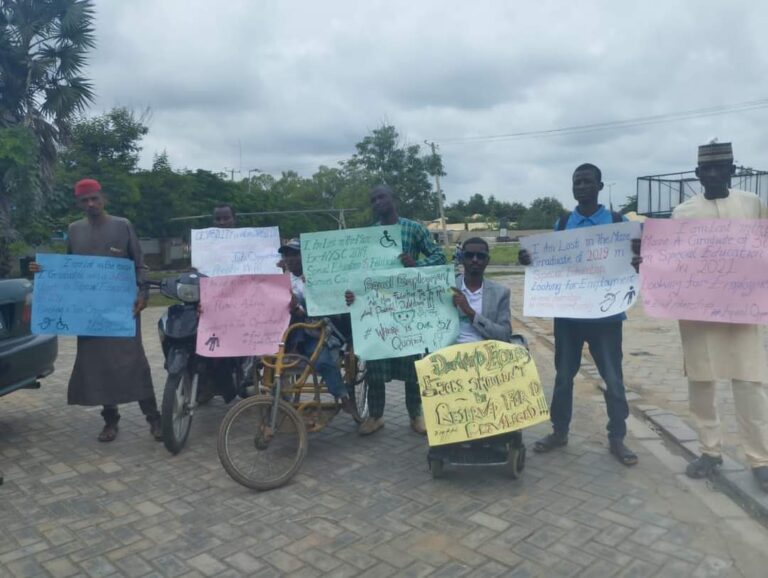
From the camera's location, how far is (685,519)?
3582mm

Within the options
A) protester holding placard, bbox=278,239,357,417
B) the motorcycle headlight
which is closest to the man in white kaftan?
protester holding placard, bbox=278,239,357,417

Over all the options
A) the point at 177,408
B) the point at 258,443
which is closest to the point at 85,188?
the point at 177,408

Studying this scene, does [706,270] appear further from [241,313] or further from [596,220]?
[241,313]

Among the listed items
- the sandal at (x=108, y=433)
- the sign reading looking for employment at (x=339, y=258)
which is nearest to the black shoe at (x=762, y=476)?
the sign reading looking for employment at (x=339, y=258)

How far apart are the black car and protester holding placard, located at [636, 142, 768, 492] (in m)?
4.64

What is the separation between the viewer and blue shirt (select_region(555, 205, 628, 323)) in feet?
14.2

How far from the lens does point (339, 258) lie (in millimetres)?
4652

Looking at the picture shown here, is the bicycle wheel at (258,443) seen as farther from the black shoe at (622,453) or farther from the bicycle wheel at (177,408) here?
the black shoe at (622,453)

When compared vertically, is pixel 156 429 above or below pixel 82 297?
below

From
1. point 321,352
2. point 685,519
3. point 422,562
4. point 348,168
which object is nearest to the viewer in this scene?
point 422,562

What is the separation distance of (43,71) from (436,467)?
13958 millimetres

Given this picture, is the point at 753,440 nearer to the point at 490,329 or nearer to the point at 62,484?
the point at 490,329

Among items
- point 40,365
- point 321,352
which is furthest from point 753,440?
point 40,365

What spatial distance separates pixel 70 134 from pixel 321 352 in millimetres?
13150
